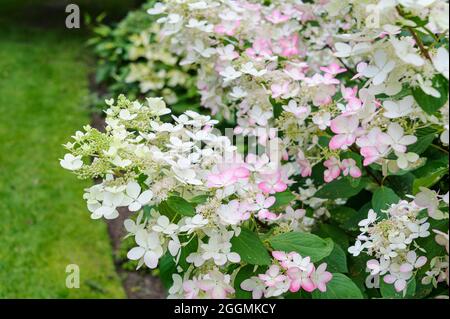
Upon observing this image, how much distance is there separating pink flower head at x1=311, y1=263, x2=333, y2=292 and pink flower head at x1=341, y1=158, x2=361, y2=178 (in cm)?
26

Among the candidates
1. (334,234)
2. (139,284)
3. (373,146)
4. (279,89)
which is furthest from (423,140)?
(139,284)

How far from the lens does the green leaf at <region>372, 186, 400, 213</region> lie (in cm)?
159

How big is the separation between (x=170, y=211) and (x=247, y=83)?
54 centimetres

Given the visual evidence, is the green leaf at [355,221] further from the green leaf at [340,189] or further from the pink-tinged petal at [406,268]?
the pink-tinged petal at [406,268]

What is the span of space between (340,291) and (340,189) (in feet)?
1.09

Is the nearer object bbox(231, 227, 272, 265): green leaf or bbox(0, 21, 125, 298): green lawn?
bbox(231, 227, 272, 265): green leaf

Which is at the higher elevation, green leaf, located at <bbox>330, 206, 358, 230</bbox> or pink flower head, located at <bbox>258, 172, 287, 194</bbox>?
pink flower head, located at <bbox>258, 172, 287, 194</bbox>

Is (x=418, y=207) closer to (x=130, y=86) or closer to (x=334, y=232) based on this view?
(x=334, y=232)

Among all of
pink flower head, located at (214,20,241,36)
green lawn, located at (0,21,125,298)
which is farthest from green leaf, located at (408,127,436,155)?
green lawn, located at (0,21,125,298)

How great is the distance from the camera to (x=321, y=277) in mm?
1422

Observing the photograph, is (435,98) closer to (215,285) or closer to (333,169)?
(333,169)

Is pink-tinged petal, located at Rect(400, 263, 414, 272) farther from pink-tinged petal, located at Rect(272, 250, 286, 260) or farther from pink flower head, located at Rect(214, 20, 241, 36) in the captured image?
pink flower head, located at Rect(214, 20, 241, 36)

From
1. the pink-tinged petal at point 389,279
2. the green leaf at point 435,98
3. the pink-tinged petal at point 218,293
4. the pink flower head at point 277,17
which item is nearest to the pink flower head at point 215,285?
the pink-tinged petal at point 218,293

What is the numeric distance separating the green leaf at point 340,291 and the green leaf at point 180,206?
1.19 feet
